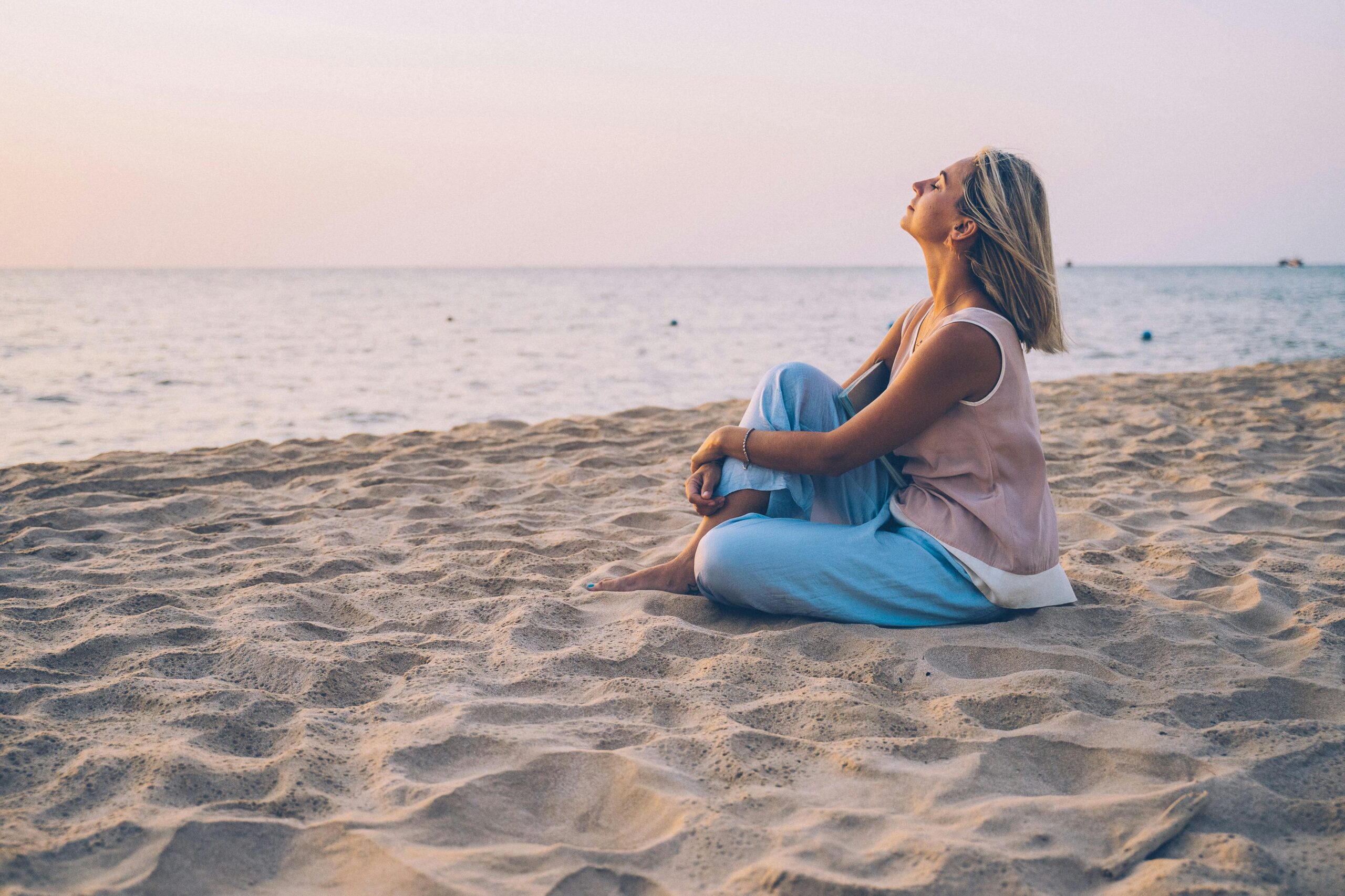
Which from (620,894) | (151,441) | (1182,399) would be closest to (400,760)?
(620,894)

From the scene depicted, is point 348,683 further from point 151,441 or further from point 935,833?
point 151,441

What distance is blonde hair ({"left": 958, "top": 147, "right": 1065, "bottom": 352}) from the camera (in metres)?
2.39

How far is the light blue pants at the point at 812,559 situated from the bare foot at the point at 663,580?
125 mm

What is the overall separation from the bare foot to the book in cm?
68

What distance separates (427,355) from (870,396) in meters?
11.8

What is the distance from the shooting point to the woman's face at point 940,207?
246cm

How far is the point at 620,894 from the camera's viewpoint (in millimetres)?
1400

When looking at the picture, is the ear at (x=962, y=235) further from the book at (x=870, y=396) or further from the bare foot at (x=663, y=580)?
the bare foot at (x=663, y=580)

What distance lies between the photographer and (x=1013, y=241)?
2393 millimetres

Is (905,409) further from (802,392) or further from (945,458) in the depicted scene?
(802,392)

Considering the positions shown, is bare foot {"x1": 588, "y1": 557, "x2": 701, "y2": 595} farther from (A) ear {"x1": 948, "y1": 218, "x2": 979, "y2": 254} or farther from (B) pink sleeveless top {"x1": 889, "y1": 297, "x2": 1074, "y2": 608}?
(A) ear {"x1": 948, "y1": 218, "x2": 979, "y2": 254}

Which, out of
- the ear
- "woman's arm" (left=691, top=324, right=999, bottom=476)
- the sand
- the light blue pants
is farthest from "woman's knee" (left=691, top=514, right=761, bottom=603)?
the ear

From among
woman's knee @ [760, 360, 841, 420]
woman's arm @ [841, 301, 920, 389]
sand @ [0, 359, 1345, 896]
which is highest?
woman's arm @ [841, 301, 920, 389]

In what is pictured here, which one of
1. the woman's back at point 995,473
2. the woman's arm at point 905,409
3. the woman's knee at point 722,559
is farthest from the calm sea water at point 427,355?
the woman's back at point 995,473
